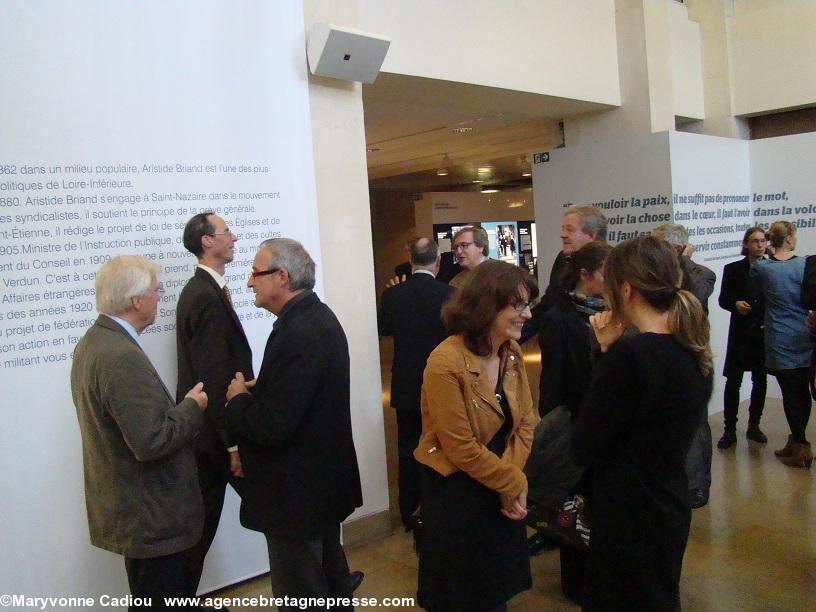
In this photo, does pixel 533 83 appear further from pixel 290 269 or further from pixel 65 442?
pixel 65 442

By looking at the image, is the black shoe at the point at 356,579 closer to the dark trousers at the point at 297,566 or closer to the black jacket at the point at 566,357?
the dark trousers at the point at 297,566

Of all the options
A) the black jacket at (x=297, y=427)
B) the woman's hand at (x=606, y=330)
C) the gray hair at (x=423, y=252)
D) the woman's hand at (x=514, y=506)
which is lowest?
the woman's hand at (x=514, y=506)

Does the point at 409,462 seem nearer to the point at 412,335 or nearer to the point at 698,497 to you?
the point at 412,335

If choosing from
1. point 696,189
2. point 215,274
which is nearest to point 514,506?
point 215,274

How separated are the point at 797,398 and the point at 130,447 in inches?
171

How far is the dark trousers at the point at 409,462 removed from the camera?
361 cm

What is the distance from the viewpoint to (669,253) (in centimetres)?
182

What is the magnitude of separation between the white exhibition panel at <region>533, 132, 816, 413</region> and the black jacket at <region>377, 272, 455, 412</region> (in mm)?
2838

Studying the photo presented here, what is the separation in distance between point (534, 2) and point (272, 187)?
3027 mm

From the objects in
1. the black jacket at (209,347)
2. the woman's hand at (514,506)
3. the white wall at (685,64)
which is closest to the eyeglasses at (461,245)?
the black jacket at (209,347)

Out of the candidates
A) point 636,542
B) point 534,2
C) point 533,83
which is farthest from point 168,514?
point 534,2

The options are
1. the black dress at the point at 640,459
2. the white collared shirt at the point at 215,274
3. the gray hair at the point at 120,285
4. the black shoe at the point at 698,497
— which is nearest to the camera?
the black dress at the point at 640,459

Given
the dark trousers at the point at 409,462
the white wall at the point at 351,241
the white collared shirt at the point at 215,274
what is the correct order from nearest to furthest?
the white collared shirt at the point at 215,274 → the white wall at the point at 351,241 → the dark trousers at the point at 409,462

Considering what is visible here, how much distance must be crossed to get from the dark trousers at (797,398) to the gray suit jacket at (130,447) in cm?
410
